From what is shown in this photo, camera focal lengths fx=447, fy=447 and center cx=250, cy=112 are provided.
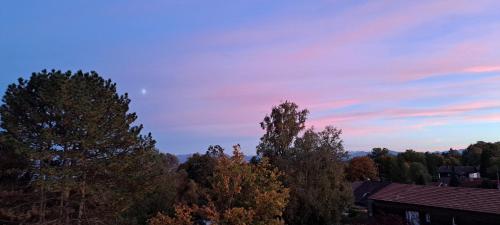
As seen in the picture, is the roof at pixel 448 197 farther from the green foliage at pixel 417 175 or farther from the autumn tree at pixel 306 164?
the green foliage at pixel 417 175

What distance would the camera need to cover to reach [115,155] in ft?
83.8

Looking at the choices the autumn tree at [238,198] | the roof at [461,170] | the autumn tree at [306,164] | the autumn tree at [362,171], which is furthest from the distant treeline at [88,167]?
the roof at [461,170]

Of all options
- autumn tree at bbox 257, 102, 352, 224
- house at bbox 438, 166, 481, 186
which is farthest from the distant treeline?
house at bbox 438, 166, 481, 186

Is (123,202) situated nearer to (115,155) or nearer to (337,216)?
(115,155)

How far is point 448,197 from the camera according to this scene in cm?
3866

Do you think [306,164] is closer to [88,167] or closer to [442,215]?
[442,215]

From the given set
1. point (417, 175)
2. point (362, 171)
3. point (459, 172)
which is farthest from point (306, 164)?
point (459, 172)

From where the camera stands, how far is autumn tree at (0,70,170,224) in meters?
22.2

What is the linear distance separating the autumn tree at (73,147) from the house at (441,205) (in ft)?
59.2

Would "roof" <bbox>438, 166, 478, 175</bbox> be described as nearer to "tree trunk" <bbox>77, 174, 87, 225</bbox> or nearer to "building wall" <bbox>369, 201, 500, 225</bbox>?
"building wall" <bbox>369, 201, 500, 225</bbox>

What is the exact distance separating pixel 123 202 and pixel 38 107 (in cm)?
692

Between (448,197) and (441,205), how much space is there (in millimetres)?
1383

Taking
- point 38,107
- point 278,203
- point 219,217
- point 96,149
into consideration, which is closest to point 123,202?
point 96,149

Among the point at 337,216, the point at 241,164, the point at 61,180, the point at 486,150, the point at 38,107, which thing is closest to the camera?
the point at 241,164
